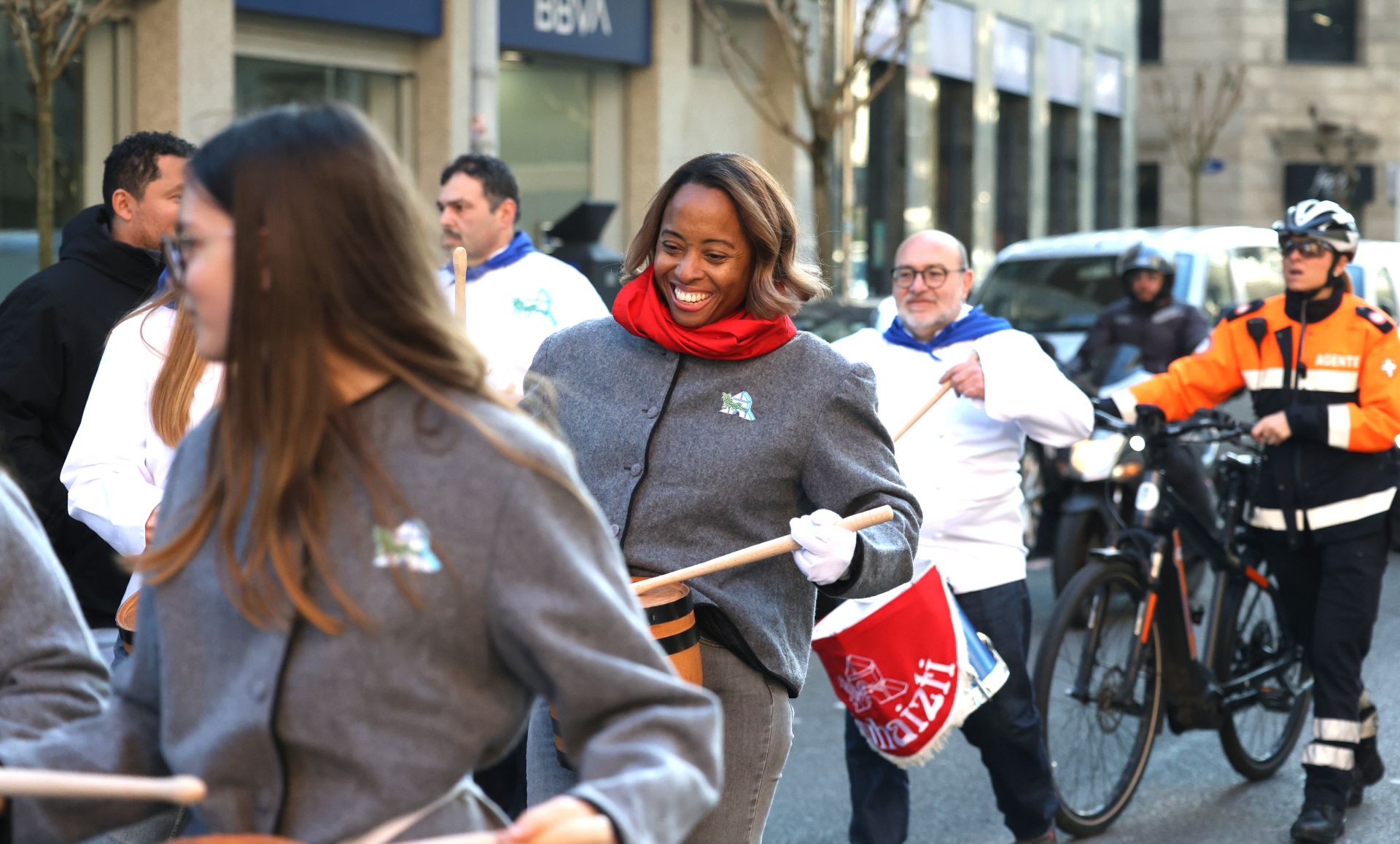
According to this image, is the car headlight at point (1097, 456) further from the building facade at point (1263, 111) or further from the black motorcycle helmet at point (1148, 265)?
the building facade at point (1263, 111)

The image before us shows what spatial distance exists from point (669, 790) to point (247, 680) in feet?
1.47

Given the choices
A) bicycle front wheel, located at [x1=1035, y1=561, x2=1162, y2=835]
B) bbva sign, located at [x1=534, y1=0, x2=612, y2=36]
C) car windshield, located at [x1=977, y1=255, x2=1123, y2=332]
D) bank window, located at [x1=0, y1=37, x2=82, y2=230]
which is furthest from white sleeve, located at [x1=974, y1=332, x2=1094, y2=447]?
bbva sign, located at [x1=534, y1=0, x2=612, y2=36]

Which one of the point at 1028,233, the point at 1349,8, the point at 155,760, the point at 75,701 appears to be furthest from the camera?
the point at 1349,8

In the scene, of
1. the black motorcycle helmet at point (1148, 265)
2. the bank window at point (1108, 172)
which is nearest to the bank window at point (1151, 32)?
the bank window at point (1108, 172)

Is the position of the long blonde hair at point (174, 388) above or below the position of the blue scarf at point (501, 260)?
below

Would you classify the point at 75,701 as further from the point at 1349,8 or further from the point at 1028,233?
the point at 1349,8

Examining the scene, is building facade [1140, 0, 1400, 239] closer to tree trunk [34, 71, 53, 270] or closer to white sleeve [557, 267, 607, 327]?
tree trunk [34, 71, 53, 270]

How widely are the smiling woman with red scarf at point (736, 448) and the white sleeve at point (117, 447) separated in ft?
2.56

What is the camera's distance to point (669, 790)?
1885 mm

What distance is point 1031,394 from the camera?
16.3ft

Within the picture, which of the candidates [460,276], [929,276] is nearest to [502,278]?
[929,276]

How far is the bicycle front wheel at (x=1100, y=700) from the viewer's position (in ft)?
18.6

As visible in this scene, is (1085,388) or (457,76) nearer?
(1085,388)

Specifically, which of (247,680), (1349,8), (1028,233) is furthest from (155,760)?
(1349,8)
